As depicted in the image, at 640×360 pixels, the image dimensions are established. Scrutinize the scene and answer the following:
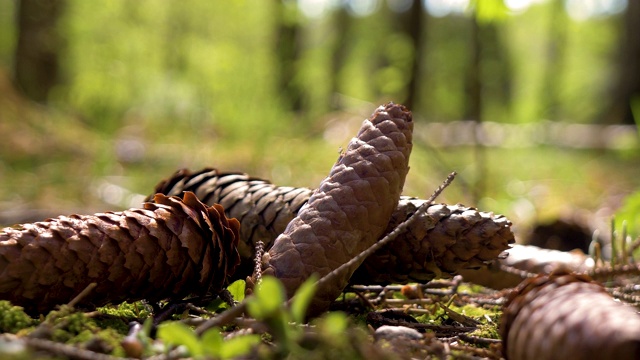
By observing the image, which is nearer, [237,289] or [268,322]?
[268,322]

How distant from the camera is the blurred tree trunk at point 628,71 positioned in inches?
328

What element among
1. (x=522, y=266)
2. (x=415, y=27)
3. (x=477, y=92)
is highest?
(x=415, y=27)

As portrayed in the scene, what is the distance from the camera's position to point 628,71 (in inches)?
334

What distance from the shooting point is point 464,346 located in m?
0.98

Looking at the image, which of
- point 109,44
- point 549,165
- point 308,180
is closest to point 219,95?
point 308,180

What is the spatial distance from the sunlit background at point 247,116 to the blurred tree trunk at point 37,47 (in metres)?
0.02

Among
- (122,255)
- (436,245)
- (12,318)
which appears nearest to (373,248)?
(436,245)

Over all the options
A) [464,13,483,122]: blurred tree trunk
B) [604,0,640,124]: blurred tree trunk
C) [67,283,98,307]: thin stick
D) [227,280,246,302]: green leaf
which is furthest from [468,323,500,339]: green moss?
[604,0,640,124]: blurred tree trunk

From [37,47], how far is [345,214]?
6905 millimetres

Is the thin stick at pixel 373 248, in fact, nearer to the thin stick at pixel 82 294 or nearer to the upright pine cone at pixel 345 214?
the upright pine cone at pixel 345 214

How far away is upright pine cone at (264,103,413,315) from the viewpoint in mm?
1073

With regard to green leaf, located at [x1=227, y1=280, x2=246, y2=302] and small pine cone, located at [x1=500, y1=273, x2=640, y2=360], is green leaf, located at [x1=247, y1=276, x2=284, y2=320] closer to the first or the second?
small pine cone, located at [x1=500, y1=273, x2=640, y2=360]

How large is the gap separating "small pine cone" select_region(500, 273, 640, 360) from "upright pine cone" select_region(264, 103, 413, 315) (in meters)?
0.31

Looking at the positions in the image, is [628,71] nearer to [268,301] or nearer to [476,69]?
[476,69]
